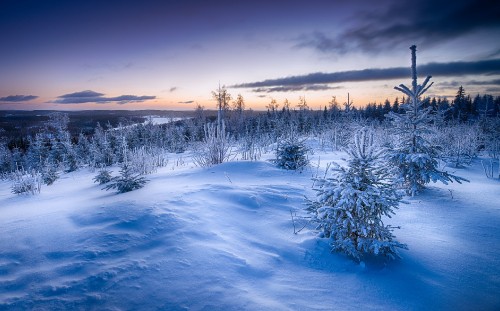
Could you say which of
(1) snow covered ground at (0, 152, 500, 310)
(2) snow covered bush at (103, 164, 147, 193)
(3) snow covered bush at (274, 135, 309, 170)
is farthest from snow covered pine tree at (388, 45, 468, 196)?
(2) snow covered bush at (103, 164, 147, 193)

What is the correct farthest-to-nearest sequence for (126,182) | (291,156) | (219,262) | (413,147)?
(291,156) → (413,147) → (126,182) → (219,262)

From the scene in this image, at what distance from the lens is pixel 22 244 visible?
9.52ft

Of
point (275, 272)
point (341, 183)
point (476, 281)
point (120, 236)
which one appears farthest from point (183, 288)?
point (476, 281)

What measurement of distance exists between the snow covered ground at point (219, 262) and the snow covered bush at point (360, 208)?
0.22 m

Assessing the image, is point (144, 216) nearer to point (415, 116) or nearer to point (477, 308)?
point (477, 308)

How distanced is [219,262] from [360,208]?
1.72 metres

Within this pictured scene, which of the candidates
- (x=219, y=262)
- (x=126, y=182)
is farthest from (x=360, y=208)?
(x=126, y=182)

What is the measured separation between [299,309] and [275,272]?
1.76 ft

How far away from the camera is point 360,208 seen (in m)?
2.83

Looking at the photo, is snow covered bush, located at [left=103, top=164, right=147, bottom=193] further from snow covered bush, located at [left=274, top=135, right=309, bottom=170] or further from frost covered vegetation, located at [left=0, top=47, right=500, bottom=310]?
snow covered bush, located at [left=274, top=135, right=309, bottom=170]

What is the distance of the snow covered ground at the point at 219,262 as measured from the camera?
2.16 meters

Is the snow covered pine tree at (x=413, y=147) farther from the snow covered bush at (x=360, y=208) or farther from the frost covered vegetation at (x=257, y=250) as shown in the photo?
the snow covered bush at (x=360, y=208)

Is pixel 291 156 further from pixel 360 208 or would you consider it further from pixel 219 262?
pixel 219 262

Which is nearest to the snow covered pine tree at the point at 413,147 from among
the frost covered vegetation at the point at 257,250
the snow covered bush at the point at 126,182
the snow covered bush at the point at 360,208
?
the frost covered vegetation at the point at 257,250
